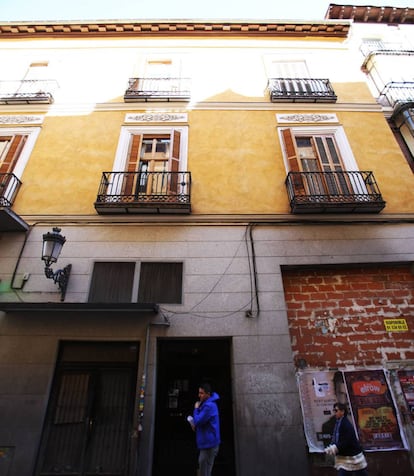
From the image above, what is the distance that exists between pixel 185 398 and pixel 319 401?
260 centimetres

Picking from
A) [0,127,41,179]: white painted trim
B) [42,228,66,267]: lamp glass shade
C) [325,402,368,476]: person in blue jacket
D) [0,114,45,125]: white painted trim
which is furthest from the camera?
[0,114,45,125]: white painted trim

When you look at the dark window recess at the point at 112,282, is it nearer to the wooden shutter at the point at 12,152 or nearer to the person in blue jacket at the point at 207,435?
the person in blue jacket at the point at 207,435

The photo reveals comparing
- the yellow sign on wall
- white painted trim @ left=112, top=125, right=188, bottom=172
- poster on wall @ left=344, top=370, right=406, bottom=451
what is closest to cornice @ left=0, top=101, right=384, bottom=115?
white painted trim @ left=112, top=125, right=188, bottom=172

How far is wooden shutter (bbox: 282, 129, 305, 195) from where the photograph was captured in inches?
269

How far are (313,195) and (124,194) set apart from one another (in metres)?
4.52

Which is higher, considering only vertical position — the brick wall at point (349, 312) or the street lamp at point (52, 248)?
the street lamp at point (52, 248)

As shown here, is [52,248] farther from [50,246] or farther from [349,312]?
[349,312]

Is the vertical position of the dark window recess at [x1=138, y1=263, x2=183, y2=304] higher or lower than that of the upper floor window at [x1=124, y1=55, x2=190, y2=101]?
lower

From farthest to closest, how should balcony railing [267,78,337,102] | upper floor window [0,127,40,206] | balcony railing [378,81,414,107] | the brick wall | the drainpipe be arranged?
balcony railing [378,81,414,107], balcony railing [267,78,337,102], upper floor window [0,127,40,206], the brick wall, the drainpipe

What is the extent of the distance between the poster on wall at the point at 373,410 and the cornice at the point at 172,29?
11914mm

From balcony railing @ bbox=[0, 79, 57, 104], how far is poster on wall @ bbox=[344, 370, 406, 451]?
1090 cm

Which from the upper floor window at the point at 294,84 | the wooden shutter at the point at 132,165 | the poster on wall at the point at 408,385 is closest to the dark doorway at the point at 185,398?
the poster on wall at the point at 408,385

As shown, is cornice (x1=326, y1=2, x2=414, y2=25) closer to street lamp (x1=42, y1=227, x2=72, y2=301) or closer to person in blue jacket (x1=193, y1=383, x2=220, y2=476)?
street lamp (x1=42, y1=227, x2=72, y2=301)

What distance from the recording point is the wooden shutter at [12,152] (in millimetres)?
7272
